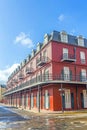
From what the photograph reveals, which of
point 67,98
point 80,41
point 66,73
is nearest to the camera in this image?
point 67,98

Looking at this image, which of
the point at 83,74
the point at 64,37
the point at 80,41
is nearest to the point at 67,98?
the point at 83,74

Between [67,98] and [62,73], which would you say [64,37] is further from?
[67,98]

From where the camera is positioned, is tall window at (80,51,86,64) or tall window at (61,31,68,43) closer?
tall window at (61,31,68,43)

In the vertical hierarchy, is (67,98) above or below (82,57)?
below

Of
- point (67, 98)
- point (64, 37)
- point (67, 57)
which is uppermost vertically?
point (64, 37)

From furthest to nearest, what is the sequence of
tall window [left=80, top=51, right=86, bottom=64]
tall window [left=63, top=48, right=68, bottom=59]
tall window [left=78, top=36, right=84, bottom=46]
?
1. tall window [left=78, top=36, right=84, bottom=46]
2. tall window [left=80, top=51, right=86, bottom=64]
3. tall window [left=63, top=48, right=68, bottom=59]

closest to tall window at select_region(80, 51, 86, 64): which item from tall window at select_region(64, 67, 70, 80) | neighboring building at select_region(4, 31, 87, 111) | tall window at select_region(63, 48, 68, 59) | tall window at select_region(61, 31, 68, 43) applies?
neighboring building at select_region(4, 31, 87, 111)

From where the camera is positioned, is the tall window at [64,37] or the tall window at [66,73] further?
the tall window at [64,37]

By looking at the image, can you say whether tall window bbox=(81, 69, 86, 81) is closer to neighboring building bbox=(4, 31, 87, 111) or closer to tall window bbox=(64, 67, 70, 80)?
neighboring building bbox=(4, 31, 87, 111)

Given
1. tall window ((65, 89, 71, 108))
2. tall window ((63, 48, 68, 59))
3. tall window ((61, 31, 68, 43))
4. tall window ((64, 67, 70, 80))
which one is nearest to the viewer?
tall window ((65, 89, 71, 108))

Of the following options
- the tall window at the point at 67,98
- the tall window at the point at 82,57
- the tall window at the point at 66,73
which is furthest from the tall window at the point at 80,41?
the tall window at the point at 67,98

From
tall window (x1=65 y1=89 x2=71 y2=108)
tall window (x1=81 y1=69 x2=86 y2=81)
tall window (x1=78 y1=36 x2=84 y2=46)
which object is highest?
tall window (x1=78 y1=36 x2=84 y2=46)

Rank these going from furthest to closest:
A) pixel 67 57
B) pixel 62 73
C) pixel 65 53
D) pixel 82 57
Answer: pixel 82 57 < pixel 65 53 < pixel 67 57 < pixel 62 73

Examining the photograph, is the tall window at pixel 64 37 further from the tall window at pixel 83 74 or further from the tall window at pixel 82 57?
the tall window at pixel 83 74
